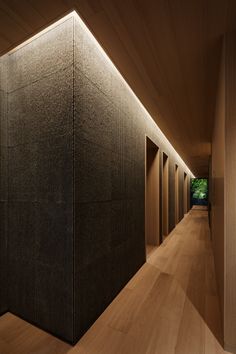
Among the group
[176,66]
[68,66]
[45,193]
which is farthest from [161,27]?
[45,193]

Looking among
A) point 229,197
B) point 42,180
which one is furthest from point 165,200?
point 42,180

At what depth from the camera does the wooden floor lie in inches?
69.4

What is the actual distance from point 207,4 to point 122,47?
32.7 inches

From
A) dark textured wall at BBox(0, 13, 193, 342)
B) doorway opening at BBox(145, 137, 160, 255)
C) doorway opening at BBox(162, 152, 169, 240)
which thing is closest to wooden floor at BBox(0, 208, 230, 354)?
dark textured wall at BBox(0, 13, 193, 342)

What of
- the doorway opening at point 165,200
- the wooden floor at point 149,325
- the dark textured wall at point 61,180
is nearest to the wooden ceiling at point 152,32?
the dark textured wall at point 61,180

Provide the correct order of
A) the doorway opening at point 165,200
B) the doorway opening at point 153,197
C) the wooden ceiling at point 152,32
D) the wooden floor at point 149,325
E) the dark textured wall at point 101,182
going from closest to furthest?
the wooden ceiling at point 152,32 → the wooden floor at point 149,325 → the dark textured wall at point 101,182 → the doorway opening at point 153,197 → the doorway opening at point 165,200

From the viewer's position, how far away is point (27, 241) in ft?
6.98

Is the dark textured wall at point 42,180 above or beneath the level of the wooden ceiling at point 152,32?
beneath

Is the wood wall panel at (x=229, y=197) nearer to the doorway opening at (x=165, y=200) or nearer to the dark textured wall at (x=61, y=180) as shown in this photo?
the dark textured wall at (x=61, y=180)

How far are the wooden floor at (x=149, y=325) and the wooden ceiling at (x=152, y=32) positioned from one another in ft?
8.99

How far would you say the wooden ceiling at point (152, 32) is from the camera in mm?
1604

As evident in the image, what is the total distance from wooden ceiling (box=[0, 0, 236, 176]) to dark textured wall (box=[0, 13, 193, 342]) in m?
0.22

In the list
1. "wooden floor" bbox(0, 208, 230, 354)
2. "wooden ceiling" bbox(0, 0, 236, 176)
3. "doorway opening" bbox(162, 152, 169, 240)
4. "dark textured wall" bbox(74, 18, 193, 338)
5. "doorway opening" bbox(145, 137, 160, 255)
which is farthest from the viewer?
"doorway opening" bbox(162, 152, 169, 240)

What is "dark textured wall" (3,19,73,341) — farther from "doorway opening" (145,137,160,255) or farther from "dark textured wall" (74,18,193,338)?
"doorway opening" (145,137,160,255)
